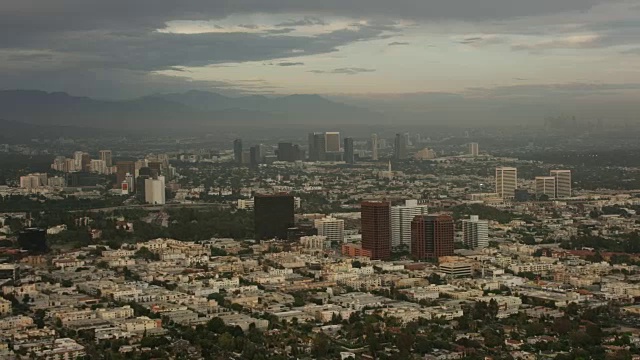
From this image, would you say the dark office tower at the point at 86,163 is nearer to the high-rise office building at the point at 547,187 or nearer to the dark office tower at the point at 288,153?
the dark office tower at the point at 288,153

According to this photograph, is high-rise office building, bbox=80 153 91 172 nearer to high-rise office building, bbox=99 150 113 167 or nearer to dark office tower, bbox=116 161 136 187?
high-rise office building, bbox=99 150 113 167

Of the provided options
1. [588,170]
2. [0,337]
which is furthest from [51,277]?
[588,170]

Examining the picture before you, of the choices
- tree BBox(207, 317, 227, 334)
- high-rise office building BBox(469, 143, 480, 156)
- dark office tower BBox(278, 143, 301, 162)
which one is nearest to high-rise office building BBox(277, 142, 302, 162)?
dark office tower BBox(278, 143, 301, 162)

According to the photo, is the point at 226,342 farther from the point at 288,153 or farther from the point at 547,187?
the point at 288,153

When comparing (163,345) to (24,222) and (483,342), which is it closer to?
(483,342)

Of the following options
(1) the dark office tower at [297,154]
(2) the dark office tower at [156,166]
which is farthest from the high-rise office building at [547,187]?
(1) the dark office tower at [297,154]

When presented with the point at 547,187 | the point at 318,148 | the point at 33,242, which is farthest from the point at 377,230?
the point at 318,148
